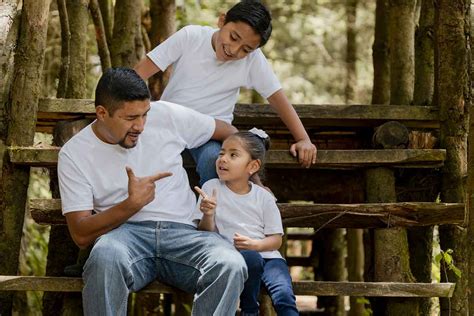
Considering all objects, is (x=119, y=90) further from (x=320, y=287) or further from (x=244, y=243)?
(x=320, y=287)

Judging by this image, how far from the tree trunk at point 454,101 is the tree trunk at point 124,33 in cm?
281

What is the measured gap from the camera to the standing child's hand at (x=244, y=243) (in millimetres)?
4316

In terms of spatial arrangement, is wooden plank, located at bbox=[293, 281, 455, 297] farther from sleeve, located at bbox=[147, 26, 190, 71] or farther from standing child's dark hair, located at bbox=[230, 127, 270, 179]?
sleeve, located at bbox=[147, 26, 190, 71]

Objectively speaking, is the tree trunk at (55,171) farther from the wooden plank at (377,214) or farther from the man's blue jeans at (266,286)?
the man's blue jeans at (266,286)

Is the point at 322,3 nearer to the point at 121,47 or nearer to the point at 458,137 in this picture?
the point at 121,47

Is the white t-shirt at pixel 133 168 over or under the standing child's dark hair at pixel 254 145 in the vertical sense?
under

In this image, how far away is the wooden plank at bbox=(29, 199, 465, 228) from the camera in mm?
4801

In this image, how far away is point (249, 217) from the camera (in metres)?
4.49

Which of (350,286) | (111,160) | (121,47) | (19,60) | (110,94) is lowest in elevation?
(350,286)

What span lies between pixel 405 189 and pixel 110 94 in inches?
94.3

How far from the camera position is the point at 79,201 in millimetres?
4117

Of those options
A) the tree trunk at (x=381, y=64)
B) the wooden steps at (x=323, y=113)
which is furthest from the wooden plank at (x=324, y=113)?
the tree trunk at (x=381, y=64)

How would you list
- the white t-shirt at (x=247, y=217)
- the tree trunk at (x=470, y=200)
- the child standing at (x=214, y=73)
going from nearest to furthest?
the white t-shirt at (x=247, y=217) → the tree trunk at (x=470, y=200) → the child standing at (x=214, y=73)

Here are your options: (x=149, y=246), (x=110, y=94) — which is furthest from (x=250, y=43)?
(x=149, y=246)
